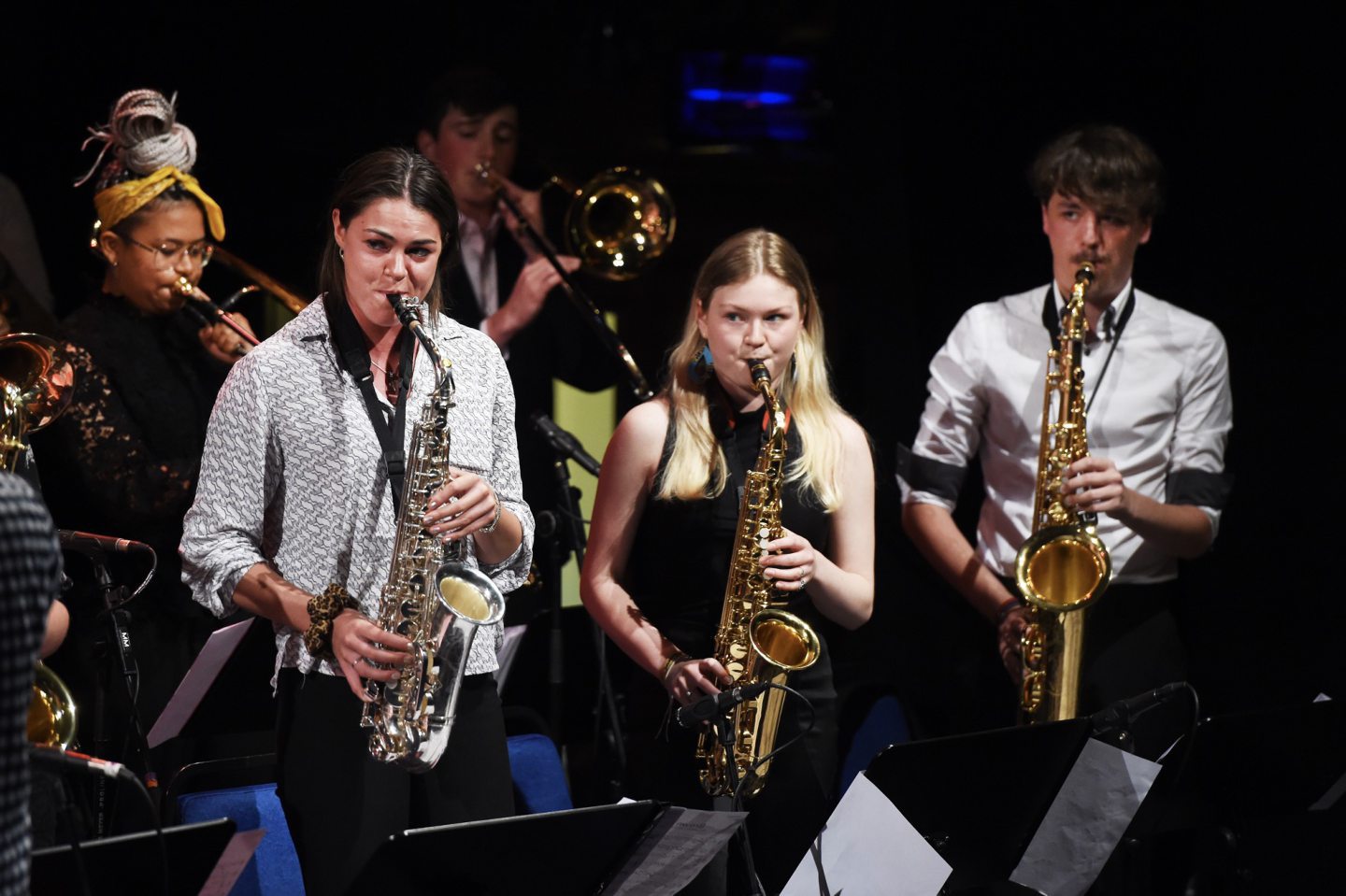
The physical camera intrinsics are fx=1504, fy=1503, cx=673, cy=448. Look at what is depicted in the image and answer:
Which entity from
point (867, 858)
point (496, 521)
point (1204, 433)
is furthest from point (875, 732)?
point (496, 521)

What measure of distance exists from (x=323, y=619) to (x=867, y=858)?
3.07 feet

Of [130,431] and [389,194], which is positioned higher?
[389,194]

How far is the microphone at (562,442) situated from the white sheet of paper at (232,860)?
Result: 1774 millimetres

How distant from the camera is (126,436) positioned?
331 cm

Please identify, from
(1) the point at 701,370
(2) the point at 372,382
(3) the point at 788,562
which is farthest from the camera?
(1) the point at 701,370

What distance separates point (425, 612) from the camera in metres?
2.40

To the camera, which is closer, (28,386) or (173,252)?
(28,386)

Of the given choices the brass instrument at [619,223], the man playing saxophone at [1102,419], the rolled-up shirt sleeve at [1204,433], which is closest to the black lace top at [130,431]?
the brass instrument at [619,223]

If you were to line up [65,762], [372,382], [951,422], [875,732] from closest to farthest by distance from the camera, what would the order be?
[65,762] → [372,382] → [951,422] → [875,732]

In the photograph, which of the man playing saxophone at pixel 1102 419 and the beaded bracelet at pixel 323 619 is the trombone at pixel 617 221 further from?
the beaded bracelet at pixel 323 619

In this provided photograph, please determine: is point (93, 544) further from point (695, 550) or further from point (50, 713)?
point (695, 550)

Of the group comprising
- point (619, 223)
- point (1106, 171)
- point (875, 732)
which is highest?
point (1106, 171)

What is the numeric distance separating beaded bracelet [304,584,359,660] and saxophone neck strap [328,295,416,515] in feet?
0.59

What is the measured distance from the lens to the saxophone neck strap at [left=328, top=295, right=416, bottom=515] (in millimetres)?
2439
